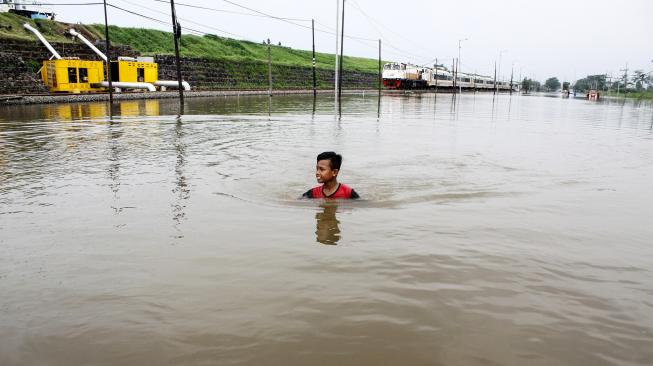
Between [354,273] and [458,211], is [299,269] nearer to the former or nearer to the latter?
[354,273]

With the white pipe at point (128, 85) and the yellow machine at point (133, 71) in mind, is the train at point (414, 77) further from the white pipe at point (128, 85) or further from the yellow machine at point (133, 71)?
the white pipe at point (128, 85)

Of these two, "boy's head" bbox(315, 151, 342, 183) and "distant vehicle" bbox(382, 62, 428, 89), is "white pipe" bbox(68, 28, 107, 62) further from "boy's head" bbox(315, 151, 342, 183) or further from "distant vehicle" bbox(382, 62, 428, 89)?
"distant vehicle" bbox(382, 62, 428, 89)

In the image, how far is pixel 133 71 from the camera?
4050cm

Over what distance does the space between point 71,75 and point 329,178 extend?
3479 centimetres

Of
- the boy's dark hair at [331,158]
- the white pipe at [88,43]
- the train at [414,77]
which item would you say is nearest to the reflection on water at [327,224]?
the boy's dark hair at [331,158]

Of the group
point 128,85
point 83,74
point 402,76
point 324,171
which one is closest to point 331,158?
point 324,171

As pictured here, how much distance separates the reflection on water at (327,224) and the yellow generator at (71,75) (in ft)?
111

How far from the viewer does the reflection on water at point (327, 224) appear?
18.1 ft

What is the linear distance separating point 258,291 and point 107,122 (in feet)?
58.8

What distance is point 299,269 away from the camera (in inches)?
179

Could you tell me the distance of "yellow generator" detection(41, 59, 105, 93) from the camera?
112 feet

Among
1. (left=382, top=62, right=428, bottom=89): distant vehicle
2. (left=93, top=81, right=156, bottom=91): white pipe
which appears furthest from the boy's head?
(left=382, top=62, right=428, bottom=89): distant vehicle

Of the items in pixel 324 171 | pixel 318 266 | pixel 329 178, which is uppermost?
pixel 324 171

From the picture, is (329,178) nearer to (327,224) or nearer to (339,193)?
(339,193)
